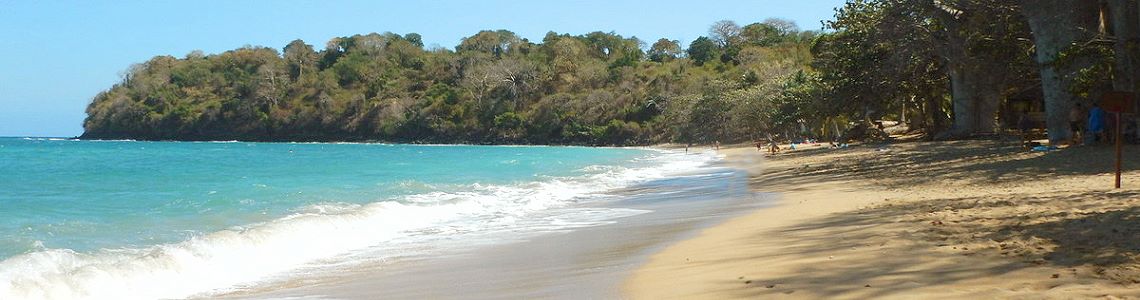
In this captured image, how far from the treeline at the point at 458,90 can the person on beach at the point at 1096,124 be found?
158 feet

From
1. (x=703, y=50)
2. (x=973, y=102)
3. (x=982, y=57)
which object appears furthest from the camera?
(x=703, y=50)

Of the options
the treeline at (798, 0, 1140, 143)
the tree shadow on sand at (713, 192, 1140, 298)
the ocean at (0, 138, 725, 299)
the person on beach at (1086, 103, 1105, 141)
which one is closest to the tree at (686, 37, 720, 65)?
the treeline at (798, 0, 1140, 143)

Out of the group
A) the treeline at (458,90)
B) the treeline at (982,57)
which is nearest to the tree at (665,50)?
the treeline at (458,90)

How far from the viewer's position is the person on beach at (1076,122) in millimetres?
19078

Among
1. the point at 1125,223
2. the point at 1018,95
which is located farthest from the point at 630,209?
the point at 1018,95

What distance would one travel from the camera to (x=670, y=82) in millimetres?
88688

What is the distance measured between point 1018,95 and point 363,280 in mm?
33426

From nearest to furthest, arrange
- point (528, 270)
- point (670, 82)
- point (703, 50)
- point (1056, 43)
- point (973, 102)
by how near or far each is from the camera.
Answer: point (528, 270) → point (1056, 43) → point (973, 102) → point (670, 82) → point (703, 50)

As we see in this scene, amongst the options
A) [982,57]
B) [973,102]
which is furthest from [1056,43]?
[973,102]

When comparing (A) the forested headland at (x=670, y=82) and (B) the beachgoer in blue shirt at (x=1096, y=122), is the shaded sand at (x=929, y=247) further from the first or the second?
(A) the forested headland at (x=670, y=82)

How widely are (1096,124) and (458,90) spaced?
9047 cm

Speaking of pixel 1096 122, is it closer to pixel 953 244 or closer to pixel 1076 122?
pixel 1076 122

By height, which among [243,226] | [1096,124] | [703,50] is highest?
[703,50]

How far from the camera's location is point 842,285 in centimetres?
566
